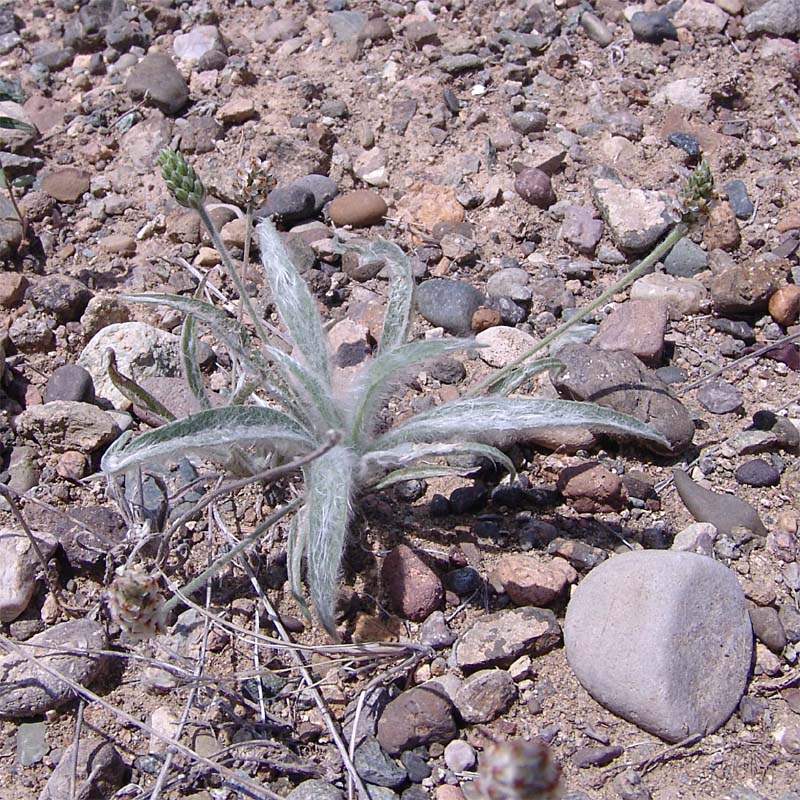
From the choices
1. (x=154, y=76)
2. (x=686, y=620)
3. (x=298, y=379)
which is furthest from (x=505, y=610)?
(x=154, y=76)

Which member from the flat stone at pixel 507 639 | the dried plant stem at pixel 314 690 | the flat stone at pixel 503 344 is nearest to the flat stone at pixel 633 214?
the flat stone at pixel 503 344

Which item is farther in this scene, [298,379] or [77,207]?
[77,207]

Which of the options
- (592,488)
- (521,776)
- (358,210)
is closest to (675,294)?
(592,488)

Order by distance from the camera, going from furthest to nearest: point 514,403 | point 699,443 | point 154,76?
point 154,76, point 699,443, point 514,403

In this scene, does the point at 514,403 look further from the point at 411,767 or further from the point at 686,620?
the point at 411,767

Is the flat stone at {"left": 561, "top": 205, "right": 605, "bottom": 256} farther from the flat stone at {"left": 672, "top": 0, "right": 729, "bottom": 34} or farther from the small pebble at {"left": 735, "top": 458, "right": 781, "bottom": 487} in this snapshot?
the flat stone at {"left": 672, "top": 0, "right": 729, "bottom": 34}

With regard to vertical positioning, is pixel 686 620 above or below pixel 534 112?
below

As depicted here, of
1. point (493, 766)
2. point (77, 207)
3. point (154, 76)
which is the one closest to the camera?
point (493, 766)

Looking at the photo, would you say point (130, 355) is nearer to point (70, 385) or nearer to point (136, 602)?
point (70, 385)
